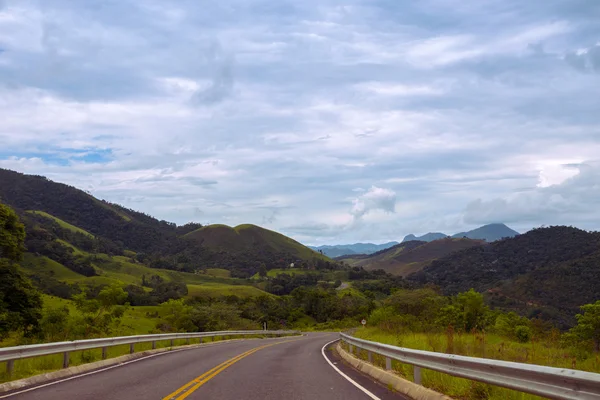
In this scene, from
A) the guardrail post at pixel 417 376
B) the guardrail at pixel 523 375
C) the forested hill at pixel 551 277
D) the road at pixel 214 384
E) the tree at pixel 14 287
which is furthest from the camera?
the forested hill at pixel 551 277

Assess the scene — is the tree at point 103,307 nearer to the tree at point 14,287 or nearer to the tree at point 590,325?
the tree at point 14,287

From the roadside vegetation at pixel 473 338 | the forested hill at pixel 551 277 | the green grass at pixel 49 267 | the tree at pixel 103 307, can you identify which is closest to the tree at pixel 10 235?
the tree at pixel 103 307

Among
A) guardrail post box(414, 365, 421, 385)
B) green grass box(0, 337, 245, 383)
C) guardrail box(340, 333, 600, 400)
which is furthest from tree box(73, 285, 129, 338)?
guardrail box(340, 333, 600, 400)

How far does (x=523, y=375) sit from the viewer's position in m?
6.21

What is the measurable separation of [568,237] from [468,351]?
18635cm

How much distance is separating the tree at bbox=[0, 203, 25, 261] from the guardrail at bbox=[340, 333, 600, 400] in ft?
93.0

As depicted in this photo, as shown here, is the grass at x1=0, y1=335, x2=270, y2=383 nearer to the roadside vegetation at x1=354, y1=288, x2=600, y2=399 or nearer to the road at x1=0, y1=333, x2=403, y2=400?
the road at x1=0, y1=333, x2=403, y2=400

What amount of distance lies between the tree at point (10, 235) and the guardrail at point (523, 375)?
93.0 ft

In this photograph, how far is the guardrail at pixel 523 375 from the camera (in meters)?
5.07

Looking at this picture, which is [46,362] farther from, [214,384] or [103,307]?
[103,307]

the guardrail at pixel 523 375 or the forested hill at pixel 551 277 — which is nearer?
the guardrail at pixel 523 375

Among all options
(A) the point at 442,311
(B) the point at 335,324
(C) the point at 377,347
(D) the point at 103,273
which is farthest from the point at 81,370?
(D) the point at 103,273

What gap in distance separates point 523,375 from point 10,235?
31.7 meters

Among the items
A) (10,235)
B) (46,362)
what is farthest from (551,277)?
(46,362)
